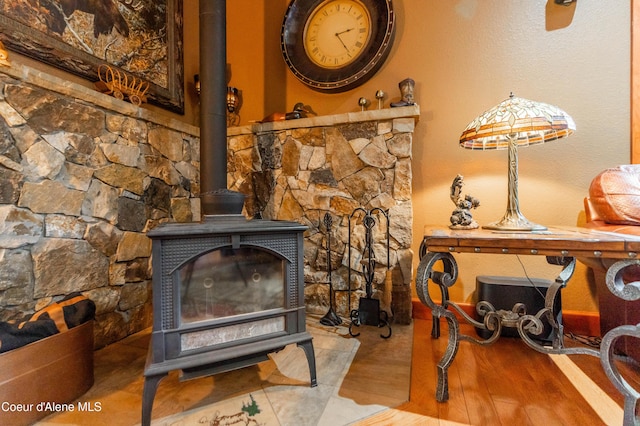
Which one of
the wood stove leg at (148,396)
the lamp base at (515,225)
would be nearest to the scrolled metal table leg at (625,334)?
the lamp base at (515,225)

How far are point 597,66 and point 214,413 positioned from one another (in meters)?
2.87

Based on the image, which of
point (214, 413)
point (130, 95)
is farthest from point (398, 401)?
point (130, 95)

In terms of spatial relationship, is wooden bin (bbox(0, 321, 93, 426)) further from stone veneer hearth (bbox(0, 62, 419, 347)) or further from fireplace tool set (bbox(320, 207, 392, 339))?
fireplace tool set (bbox(320, 207, 392, 339))

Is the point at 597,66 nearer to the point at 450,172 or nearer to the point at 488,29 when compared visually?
the point at 488,29

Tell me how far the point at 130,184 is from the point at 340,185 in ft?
4.59

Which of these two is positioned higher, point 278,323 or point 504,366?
point 278,323

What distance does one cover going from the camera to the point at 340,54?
2.25 m

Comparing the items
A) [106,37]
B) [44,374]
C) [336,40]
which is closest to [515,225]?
[336,40]

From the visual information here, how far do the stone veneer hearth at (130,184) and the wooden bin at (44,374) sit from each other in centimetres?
34

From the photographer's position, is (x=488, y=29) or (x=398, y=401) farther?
(x=488, y=29)

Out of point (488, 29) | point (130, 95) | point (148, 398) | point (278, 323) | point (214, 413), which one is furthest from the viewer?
point (488, 29)

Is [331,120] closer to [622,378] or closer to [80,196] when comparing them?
[80,196]

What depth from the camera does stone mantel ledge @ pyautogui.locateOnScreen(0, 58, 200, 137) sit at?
1.28 meters

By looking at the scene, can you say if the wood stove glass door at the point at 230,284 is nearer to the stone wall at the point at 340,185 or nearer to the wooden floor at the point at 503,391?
the wooden floor at the point at 503,391
